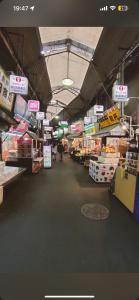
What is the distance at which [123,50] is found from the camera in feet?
21.5

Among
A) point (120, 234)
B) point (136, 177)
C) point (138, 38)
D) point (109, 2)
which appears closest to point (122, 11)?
point (109, 2)

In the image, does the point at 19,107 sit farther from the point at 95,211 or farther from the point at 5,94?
the point at 95,211

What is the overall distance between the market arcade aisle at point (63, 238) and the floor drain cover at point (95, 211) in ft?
0.44

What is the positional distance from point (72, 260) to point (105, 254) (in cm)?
51

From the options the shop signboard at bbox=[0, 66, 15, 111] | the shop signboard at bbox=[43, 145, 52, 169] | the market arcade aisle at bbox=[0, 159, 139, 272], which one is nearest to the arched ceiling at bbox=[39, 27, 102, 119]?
the shop signboard at bbox=[0, 66, 15, 111]

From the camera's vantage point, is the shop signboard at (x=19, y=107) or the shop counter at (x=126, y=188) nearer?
the shop counter at (x=126, y=188)

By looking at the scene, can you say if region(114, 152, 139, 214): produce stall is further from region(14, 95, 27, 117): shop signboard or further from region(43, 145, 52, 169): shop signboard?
region(43, 145, 52, 169): shop signboard

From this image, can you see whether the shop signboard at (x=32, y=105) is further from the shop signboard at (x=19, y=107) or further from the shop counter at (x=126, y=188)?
the shop counter at (x=126, y=188)

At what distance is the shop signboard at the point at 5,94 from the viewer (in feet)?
15.3

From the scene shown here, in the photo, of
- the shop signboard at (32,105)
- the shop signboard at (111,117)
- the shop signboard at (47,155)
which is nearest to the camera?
the shop signboard at (111,117)

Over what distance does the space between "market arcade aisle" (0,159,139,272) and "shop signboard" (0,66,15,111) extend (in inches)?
117

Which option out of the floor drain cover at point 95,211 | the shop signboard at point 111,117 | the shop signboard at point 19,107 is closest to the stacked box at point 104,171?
the floor drain cover at point 95,211

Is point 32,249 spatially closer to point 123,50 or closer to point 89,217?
point 89,217

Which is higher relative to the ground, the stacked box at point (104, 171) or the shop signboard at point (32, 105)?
the shop signboard at point (32, 105)
